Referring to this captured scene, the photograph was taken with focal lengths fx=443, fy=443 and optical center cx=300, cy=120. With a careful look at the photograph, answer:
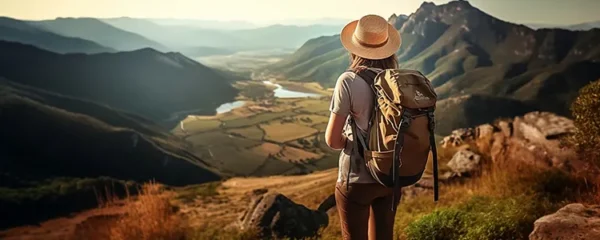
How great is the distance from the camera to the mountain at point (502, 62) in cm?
9775

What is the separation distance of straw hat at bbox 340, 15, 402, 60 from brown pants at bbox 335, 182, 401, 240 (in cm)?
68

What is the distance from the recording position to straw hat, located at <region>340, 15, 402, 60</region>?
2285mm

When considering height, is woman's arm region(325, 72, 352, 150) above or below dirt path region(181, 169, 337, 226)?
above

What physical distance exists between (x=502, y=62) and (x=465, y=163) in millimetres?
160341

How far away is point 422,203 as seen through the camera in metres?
5.68

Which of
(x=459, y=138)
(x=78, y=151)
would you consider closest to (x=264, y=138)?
(x=78, y=151)

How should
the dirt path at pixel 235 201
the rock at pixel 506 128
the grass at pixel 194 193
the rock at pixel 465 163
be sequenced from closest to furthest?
the rock at pixel 465 163 → the dirt path at pixel 235 201 → the rock at pixel 506 128 → the grass at pixel 194 193

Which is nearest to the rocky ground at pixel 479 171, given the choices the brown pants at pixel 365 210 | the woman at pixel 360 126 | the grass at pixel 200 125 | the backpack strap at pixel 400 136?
the brown pants at pixel 365 210

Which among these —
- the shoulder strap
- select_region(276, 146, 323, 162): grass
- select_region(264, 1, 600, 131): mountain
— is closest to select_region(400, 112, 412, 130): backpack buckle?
the shoulder strap

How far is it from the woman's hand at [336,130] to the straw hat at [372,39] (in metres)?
0.37

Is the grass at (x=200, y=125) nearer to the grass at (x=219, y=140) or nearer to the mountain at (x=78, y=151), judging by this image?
the grass at (x=219, y=140)

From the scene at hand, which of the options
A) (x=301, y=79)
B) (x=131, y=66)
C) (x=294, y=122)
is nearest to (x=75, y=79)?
(x=131, y=66)

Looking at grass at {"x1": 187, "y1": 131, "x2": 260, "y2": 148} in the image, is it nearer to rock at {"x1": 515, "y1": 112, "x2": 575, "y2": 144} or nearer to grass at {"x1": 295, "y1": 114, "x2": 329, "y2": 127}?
grass at {"x1": 295, "y1": 114, "x2": 329, "y2": 127}

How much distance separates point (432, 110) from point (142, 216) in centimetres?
399
